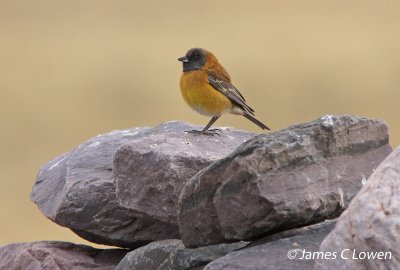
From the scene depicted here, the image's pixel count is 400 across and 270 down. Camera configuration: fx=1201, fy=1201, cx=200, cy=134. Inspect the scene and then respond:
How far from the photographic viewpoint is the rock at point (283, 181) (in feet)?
23.4

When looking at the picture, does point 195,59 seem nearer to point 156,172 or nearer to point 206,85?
point 206,85

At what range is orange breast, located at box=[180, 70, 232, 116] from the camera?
440 inches

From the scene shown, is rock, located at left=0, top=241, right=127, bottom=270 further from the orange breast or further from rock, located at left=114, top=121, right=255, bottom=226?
the orange breast

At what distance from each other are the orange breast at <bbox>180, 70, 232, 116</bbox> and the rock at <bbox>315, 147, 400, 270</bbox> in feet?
16.0

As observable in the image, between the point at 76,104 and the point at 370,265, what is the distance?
18.1 meters

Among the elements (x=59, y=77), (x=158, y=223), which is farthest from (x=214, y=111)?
(x=59, y=77)

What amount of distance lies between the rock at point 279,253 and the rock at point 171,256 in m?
0.41

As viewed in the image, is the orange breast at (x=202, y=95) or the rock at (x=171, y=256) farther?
the orange breast at (x=202, y=95)

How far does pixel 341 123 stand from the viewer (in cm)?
748

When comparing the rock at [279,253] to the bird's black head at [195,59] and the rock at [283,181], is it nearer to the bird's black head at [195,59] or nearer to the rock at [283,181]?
the rock at [283,181]

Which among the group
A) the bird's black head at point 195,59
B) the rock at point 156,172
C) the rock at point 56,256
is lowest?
the rock at point 56,256

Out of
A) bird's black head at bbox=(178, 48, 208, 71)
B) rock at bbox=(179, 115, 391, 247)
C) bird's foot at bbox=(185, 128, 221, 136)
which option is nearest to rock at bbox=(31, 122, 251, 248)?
bird's foot at bbox=(185, 128, 221, 136)

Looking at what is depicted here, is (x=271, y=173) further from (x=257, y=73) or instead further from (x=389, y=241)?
(x=257, y=73)

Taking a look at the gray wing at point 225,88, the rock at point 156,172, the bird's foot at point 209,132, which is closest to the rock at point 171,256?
the rock at point 156,172
